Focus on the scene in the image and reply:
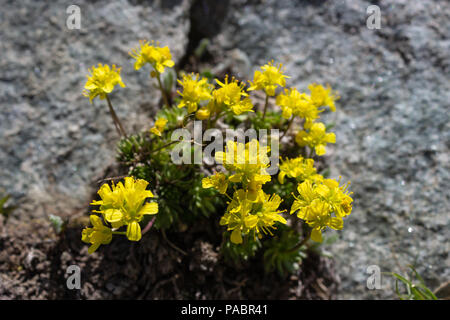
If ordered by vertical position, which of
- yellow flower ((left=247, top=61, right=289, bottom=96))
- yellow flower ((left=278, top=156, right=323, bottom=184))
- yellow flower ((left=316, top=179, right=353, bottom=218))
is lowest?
yellow flower ((left=316, top=179, right=353, bottom=218))

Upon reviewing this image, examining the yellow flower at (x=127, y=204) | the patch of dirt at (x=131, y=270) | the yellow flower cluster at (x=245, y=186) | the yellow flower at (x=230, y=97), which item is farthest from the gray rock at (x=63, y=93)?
the yellow flower cluster at (x=245, y=186)

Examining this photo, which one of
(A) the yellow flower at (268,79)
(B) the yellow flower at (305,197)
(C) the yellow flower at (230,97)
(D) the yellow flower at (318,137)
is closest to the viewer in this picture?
(B) the yellow flower at (305,197)

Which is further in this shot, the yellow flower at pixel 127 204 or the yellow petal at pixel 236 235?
the yellow petal at pixel 236 235

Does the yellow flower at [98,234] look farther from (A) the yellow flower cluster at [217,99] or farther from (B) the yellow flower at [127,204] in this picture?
(A) the yellow flower cluster at [217,99]

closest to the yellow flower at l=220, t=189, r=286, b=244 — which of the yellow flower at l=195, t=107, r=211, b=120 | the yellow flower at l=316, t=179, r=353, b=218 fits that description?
the yellow flower at l=316, t=179, r=353, b=218

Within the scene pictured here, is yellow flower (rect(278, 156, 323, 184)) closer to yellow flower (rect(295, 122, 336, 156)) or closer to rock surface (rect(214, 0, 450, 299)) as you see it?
yellow flower (rect(295, 122, 336, 156))

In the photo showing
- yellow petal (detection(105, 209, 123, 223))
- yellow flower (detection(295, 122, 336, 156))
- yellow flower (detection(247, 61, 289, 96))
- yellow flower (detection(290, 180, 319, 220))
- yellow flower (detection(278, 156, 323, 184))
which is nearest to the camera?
yellow petal (detection(105, 209, 123, 223))

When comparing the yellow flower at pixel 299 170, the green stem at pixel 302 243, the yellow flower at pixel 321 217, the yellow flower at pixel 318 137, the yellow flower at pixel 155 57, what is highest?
the yellow flower at pixel 155 57
